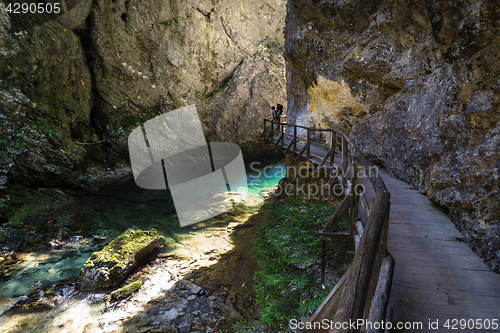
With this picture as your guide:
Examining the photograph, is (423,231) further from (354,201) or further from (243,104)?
(243,104)

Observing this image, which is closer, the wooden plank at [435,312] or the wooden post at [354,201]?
the wooden plank at [435,312]

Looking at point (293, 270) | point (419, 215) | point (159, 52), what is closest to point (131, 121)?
point (159, 52)

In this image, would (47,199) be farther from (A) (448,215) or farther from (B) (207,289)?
(A) (448,215)

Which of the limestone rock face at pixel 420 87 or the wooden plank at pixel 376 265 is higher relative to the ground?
the limestone rock face at pixel 420 87

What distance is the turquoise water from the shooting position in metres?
6.32

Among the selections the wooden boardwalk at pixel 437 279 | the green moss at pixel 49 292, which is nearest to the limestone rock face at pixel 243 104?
A: the green moss at pixel 49 292

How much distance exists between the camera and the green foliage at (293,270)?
13.2 ft

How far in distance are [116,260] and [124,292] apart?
850 millimetres

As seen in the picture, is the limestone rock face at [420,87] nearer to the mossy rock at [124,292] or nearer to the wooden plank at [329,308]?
the wooden plank at [329,308]

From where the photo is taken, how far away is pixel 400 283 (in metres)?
2.48

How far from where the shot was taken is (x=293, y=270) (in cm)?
457

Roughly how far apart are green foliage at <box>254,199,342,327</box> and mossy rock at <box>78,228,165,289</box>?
137 inches

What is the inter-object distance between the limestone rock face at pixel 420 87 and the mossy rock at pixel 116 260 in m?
6.74

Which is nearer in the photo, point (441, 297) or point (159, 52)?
point (441, 297)
